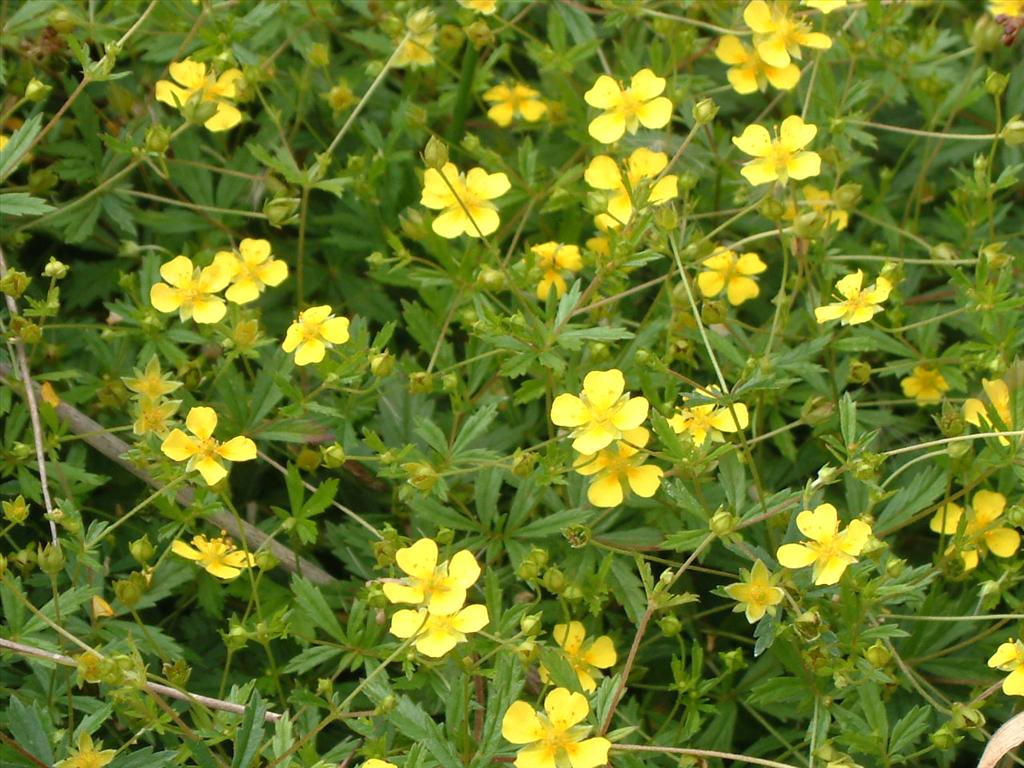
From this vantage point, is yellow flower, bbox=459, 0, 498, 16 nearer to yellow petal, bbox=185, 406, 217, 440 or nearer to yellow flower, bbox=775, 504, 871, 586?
yellow petal, bbox=185, 406, 217, 440

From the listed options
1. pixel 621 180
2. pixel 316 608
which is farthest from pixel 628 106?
pixel 316 608

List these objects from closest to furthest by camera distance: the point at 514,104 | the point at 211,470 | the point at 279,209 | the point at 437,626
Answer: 1. the point at 437,626
2. the point at 211,470
3. the point at 279,209
4. the point at 514,104

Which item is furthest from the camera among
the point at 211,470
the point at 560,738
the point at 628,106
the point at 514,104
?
the point at 514,104

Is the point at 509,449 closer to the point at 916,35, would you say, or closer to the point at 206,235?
the point at 206,235

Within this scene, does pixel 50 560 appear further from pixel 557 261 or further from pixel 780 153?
pixel 780 153

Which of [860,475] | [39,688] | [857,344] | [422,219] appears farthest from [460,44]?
[39,688]

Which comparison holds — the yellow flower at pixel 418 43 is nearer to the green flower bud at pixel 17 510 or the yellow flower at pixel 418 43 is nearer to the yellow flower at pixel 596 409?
the yellow flower at pixel 596 409

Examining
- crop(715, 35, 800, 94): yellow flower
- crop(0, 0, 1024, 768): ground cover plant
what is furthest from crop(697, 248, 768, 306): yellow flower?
crop(715, 35, 800, 94): yellow flower
